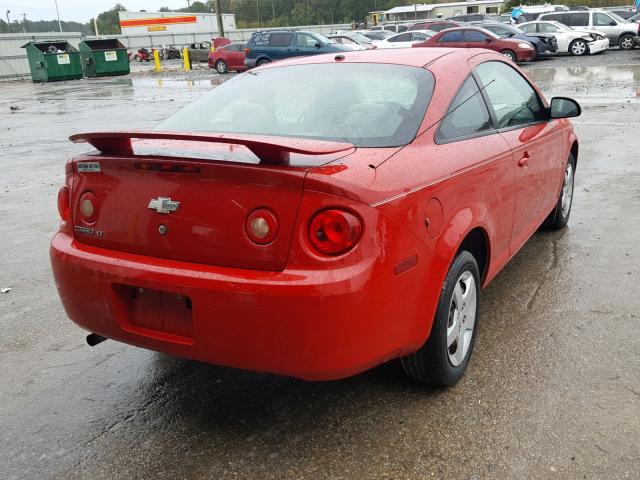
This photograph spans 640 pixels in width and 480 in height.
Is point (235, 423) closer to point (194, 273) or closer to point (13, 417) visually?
point (194, 273)

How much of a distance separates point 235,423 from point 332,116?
1.54 meters

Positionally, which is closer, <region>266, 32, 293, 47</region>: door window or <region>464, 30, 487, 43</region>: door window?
<region>464, 30, 487, 43</region>: door window

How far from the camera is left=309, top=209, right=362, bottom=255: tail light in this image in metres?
2.35

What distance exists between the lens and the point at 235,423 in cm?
287

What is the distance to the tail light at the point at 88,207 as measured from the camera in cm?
284

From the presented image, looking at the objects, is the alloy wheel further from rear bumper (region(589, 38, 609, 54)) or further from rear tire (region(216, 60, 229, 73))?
rear tire (region(216, 60, 229, 73))

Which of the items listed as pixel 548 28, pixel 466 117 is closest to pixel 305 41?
pixel 548 28

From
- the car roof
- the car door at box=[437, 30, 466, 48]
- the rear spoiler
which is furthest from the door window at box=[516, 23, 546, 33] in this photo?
the rear spoiler

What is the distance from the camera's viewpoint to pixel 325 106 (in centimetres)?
320

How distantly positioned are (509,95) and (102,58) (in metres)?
34.5

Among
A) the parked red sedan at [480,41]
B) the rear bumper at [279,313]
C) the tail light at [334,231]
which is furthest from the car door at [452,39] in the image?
the tail light at [334,231]

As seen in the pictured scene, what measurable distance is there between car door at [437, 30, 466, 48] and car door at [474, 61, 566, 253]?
19.4 meters

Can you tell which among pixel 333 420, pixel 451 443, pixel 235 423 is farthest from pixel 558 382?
pixel 235 423

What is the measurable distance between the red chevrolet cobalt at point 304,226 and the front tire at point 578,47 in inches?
991
